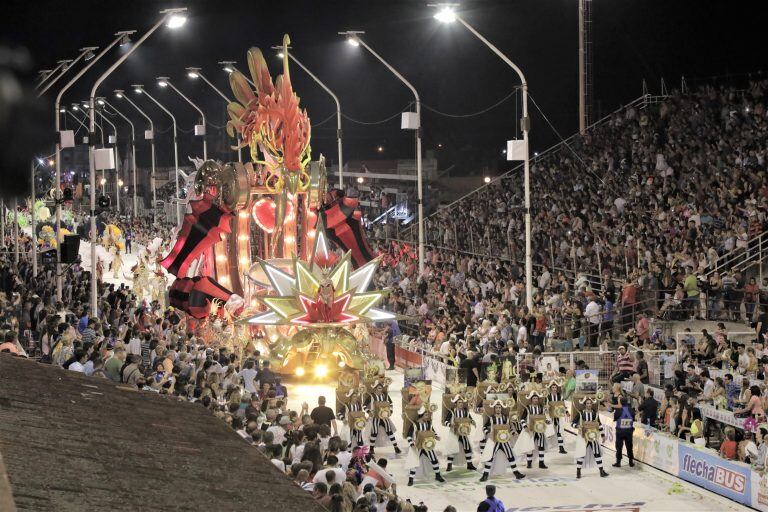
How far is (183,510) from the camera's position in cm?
447

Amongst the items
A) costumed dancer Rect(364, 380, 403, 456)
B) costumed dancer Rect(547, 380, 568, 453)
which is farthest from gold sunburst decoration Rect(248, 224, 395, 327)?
costumed dancer Rect(547, 380, 568, 453)

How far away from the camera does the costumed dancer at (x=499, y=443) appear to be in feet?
66.8

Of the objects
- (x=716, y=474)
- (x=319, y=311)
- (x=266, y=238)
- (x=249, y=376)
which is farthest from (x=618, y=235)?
(x=716, y=474)

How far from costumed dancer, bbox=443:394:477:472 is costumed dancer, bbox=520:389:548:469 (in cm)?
100

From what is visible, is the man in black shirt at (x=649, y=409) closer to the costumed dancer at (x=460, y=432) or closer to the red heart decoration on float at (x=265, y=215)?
the costumed dancer at (x=460, y=432)

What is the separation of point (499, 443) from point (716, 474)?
3676 millimetres

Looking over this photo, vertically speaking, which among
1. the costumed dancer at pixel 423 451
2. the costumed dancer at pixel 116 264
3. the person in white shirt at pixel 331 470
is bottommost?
the costumed dancer at pixel 423 451

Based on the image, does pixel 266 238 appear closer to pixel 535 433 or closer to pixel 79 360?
pixel 535 433

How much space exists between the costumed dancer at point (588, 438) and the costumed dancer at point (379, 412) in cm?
347

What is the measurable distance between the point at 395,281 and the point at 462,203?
686cm

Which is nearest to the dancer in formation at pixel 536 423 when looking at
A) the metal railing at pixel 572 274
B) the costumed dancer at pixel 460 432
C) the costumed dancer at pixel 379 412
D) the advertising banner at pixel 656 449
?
the costumed dancer at pixel 460 432

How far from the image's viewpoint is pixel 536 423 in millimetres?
21047

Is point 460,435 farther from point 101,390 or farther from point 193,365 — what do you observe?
point 101,390

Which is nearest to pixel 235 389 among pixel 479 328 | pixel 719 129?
pixel 479 328
